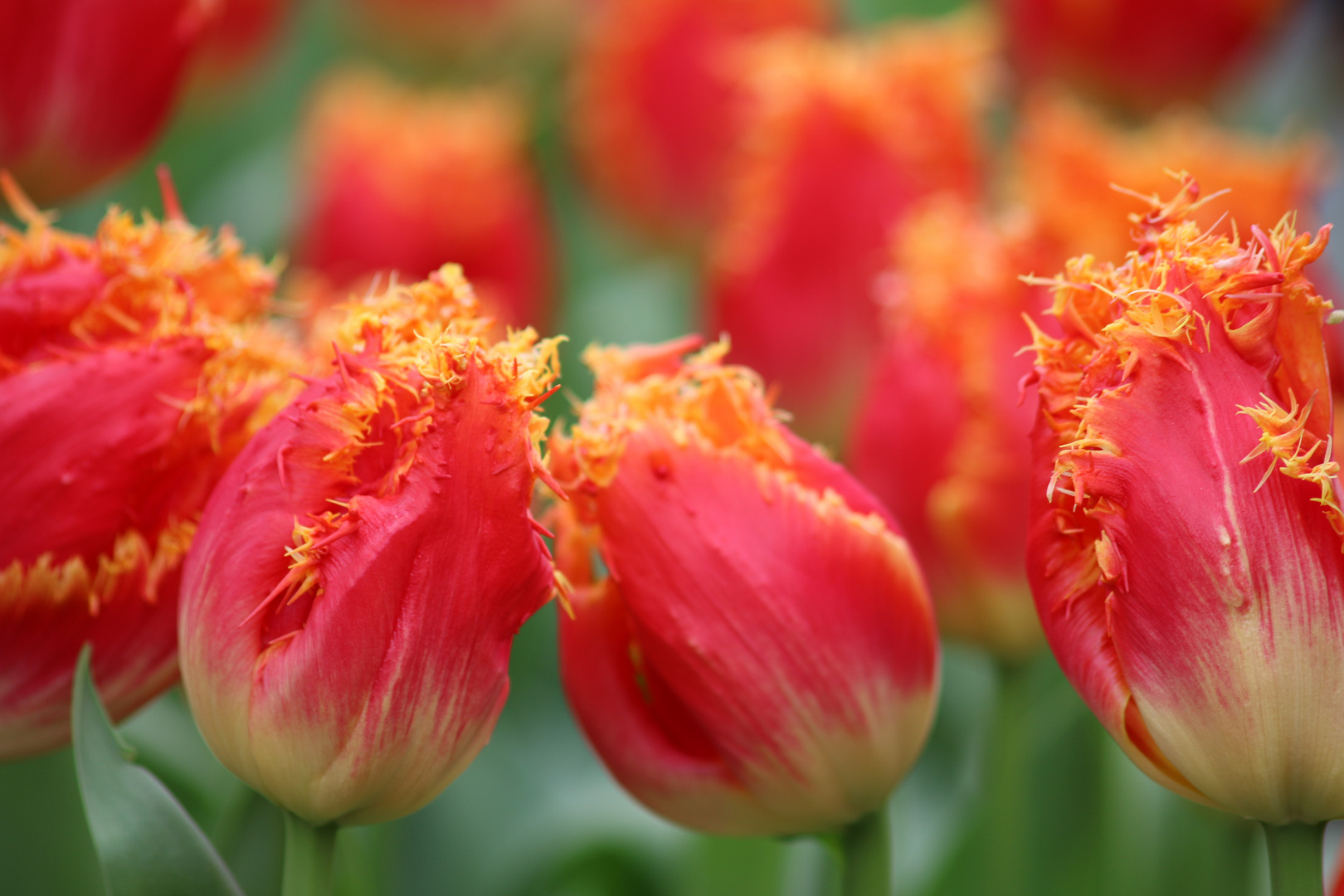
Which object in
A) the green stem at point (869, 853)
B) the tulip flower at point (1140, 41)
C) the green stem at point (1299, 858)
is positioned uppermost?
the tulip flower at point (1140, 41)

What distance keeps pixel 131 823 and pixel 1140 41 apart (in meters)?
0.78

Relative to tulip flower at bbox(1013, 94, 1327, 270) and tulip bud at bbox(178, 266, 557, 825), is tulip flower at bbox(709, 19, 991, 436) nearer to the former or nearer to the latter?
tulip flower at bbox(1013, 94, 1327, 270)

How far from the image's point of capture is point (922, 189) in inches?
26.6

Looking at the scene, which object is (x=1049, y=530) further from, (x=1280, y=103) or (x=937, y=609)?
(x=1280, y=103)

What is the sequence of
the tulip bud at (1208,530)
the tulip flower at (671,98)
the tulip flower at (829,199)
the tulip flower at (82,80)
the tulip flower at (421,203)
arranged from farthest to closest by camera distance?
1. the tulip flower at (671,98)
2. the tulip flower at (421,203)
3. the tulip flower at (829,199)
4. the tulip flower at (82,80)
5. the tulip bud at (1208,530)

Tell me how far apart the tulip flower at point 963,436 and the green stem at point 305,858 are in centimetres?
27

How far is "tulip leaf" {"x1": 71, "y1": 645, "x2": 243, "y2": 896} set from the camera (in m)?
0.33

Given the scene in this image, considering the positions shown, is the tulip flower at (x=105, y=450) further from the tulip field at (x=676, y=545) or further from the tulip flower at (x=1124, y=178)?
the tulip flower at (x=1124, y=178)

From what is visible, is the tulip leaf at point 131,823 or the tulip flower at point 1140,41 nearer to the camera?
the tulip leaf at point 131,823

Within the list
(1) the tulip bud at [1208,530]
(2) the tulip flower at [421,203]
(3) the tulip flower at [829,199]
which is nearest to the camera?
(1) the tulip bud at [1208,530]

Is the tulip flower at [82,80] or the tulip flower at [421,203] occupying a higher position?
the tulip flower at [82,80]

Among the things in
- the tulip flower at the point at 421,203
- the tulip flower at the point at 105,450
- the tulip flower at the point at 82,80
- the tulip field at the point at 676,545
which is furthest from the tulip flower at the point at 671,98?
the tulip flower at the point at 105,450

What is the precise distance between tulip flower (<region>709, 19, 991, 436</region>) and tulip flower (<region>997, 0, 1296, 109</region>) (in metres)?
0.20

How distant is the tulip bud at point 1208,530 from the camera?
0.29 meters
